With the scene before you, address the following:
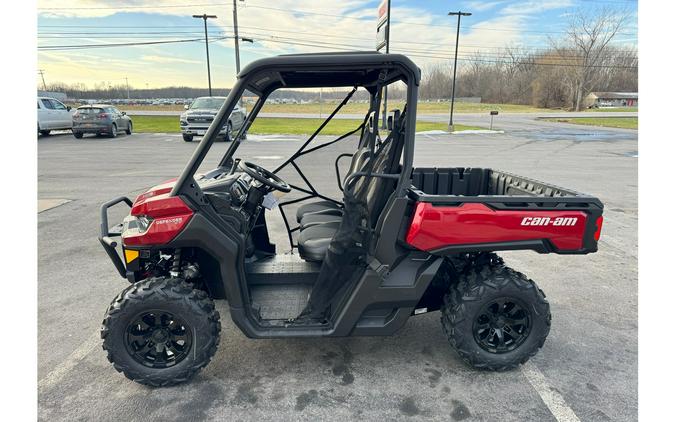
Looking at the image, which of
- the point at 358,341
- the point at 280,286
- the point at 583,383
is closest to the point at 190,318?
the point at 280,286

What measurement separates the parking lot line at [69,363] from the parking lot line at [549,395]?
3087 millimetres

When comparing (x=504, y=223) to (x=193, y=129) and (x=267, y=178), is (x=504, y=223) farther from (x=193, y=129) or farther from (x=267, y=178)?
(x=193, y=129)

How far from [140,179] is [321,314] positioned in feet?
25.7

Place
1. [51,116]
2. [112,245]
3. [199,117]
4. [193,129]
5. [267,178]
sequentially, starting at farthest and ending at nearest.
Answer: [51,116] → [193,129] → [199,117] → [267,178] → [112,245]

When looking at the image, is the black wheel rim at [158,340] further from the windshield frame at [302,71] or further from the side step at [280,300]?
the windshield frame at [302,71]

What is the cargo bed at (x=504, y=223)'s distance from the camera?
94.8 inches

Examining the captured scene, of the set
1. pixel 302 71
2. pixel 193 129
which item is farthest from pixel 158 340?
pixel 193 129

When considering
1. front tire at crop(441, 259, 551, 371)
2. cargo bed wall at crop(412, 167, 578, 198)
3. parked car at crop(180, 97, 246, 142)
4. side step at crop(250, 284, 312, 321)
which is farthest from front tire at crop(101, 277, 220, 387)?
parked car at crop(180, 97, 246, 142)

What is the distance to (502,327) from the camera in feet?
8.82

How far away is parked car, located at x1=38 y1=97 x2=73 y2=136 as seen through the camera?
57.5 ft

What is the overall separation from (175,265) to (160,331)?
44cm

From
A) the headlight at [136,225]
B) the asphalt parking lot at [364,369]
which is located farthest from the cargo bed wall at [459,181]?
the headlight at [136,225]

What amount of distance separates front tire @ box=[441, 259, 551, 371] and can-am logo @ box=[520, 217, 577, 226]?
1.30 ft

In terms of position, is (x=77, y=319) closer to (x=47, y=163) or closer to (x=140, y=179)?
(x=140, y=179)
